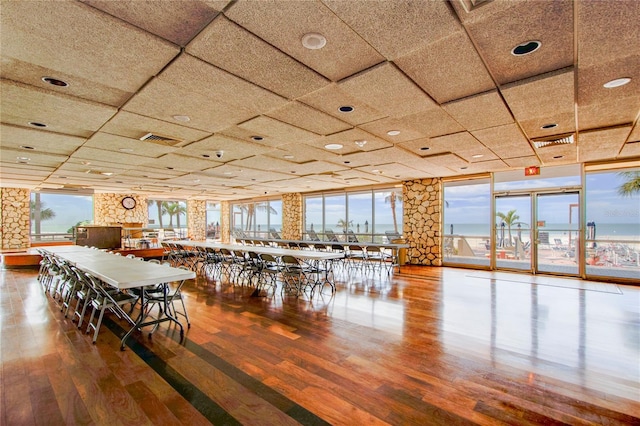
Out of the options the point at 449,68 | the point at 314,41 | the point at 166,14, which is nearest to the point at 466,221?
the point at 449,68

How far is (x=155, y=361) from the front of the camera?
2752 millimetres

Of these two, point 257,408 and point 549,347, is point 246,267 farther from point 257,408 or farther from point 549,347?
point 549,347

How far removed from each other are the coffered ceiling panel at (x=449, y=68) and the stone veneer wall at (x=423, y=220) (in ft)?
19.3

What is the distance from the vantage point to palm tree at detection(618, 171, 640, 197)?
6117 mm

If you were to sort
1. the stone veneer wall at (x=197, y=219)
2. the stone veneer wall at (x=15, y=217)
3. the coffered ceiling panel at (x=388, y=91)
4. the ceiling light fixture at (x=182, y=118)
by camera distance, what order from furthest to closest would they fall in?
1. the stone veneer wall at (x=197, y=219)
2. the stone veneer wall at (x=15, y=217)
3. the ceiling light fixture at (x=182, y=118)
4. the coffered ceiling panel at (x=388, y=91)

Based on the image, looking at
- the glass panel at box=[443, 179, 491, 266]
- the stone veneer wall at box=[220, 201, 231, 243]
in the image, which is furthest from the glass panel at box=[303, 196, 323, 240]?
the stone veneer wall at box=[220, 201, 231, 243]

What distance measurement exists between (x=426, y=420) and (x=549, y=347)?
1.97 metres

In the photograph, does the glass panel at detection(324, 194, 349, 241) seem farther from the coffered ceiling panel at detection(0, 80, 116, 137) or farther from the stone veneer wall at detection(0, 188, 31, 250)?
the stone veneer wall at detection(0, 188, 31, 250)

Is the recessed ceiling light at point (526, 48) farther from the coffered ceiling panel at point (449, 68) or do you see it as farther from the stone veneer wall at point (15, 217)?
the stone veneer wall at point (15, 217)

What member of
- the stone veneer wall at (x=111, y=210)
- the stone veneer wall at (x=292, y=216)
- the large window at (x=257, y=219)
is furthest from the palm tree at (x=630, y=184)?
the stone veneer wall at (x=111, y=210)

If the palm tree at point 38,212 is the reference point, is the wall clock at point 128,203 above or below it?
above

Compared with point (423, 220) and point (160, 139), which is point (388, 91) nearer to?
point (160, 139)

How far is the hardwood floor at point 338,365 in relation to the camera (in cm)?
204

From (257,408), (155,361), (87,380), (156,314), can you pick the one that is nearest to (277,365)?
(257,408)
